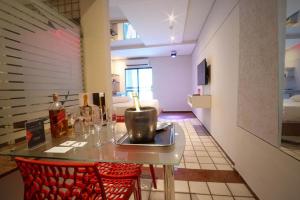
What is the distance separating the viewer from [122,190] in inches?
35.9

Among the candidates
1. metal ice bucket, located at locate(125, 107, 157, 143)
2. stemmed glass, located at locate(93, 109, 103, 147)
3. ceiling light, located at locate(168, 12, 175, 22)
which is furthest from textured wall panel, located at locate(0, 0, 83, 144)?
ceiling light, located at locate(168, 12, 175, 22)

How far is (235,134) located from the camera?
1.98 metres

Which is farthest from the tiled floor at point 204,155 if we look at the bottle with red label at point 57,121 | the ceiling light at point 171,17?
the ceiling light at point 171,17

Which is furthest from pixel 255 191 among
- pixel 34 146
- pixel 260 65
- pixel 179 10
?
pixel 179 10

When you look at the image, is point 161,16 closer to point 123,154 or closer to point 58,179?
point 123,154

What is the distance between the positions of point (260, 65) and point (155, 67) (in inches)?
237

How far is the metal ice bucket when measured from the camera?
81 cm

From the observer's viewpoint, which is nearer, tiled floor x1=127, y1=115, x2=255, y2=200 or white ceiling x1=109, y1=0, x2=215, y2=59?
tiled floor x1=127, y1=115, x2=255, y2=200

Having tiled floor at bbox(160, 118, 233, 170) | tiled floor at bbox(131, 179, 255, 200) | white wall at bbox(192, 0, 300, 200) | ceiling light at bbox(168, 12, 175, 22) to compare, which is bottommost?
tiled floor at bbox(131, 179, 255, 200)

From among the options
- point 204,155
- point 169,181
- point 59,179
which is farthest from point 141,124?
point 204,155

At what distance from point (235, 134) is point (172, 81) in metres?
5.32

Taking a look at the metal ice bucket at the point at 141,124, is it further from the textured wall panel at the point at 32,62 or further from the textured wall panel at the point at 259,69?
the textured wall panel at the point at 259,69

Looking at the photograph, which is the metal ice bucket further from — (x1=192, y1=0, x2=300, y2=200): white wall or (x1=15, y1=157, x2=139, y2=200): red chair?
(x1=192, y1=0, x2=300, y2=200): white wall

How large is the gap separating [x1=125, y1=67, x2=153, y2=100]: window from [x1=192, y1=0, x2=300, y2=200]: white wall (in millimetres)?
4411
